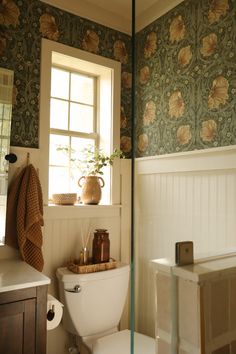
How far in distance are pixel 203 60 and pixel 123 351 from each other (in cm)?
156

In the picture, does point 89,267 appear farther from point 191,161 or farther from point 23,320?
point 191,161

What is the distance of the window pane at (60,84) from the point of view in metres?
2.03

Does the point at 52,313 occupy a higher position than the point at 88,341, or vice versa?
the point at 52,313

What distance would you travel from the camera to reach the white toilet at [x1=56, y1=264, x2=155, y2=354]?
166 cm

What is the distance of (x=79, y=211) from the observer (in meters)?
1.90

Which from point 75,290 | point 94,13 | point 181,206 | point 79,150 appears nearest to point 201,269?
point 181,206

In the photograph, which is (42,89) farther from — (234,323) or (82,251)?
(234,323)

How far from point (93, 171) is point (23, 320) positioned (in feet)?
3.41

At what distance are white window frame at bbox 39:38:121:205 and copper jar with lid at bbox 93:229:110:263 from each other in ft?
0.87

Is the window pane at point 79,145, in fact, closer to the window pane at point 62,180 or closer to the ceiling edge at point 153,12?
the window pane at point 62,180

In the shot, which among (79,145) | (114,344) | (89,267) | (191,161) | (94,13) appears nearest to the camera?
(191,161)

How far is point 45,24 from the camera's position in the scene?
71.6 inches

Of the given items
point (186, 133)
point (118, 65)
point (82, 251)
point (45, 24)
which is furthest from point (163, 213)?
point (45, 24)

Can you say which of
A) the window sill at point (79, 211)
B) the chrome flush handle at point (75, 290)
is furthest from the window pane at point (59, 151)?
the chrome flush handle at point (75, 290)
